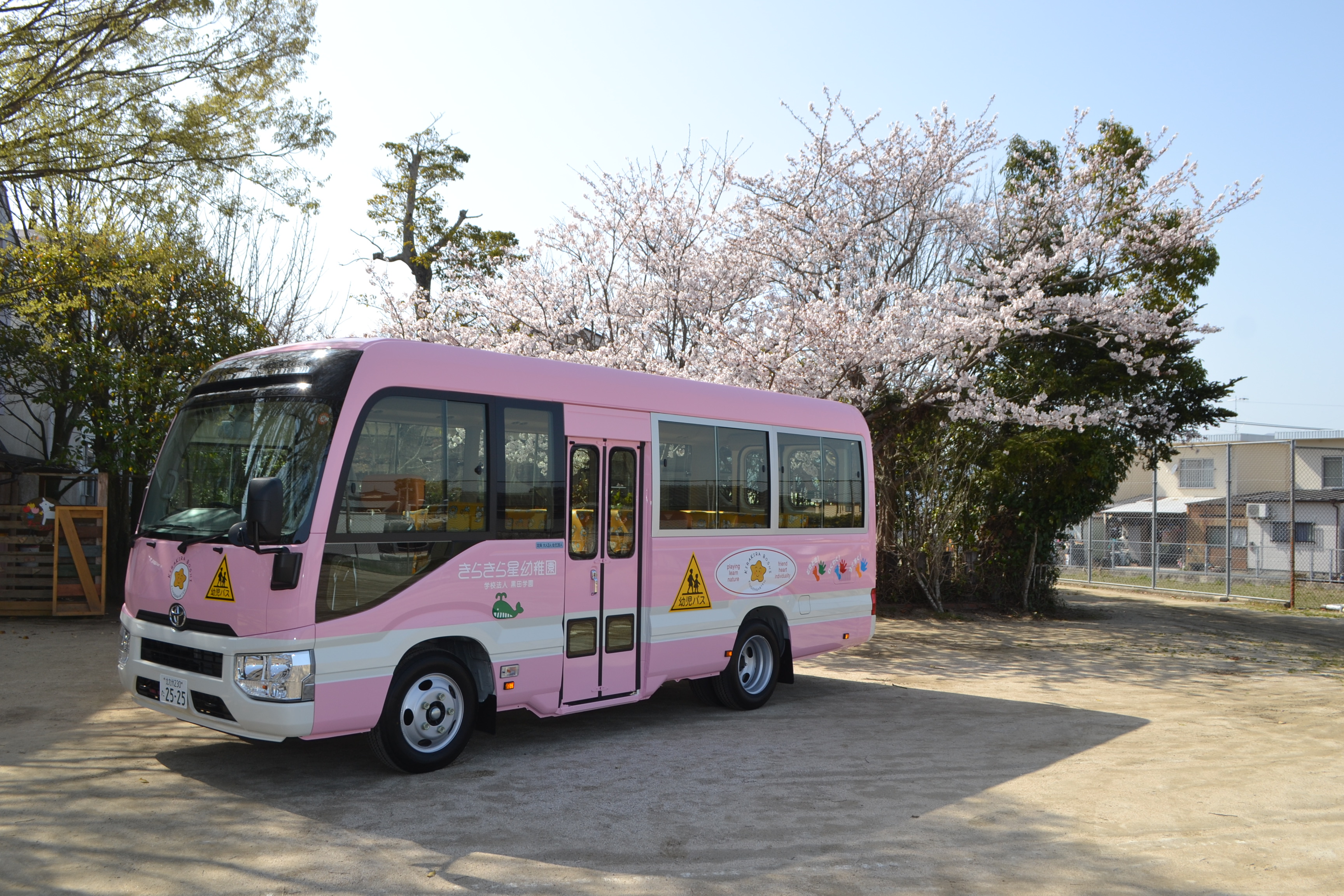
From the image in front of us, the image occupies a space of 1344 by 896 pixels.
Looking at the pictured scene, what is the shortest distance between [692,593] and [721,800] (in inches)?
96.9

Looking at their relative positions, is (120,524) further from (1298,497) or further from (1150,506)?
(1150,506)

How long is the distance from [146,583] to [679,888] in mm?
4137

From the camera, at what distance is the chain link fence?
65.5ft

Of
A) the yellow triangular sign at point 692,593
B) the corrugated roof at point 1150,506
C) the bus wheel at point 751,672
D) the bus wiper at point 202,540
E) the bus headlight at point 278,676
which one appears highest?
the bus wiper at point 202,540

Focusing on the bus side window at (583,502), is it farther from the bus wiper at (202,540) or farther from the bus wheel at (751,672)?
the bus wiper at (202,540)

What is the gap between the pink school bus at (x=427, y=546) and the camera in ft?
18.9

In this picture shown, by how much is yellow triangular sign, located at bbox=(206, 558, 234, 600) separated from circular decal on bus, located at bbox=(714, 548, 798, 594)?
4043 millimetres

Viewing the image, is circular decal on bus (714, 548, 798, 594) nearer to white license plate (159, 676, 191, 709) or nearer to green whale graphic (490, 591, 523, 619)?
green whale graphic (490, 591, 523, 619)

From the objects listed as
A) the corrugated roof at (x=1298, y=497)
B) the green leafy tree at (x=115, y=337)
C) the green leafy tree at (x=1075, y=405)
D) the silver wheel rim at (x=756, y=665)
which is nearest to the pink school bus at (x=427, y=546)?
the silver wheel rim at (x=756, y=665)

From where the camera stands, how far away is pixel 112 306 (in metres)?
14.7

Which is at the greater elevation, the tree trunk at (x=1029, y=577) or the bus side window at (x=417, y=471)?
the bus side window at (x=417, y=471)

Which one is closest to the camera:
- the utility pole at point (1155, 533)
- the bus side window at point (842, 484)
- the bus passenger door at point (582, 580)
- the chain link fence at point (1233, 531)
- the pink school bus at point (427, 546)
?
the pink school bus at point (427, 546)

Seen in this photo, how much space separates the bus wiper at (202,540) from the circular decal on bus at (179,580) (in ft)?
0.32

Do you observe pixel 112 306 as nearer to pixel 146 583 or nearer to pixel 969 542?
pixel 146 583
